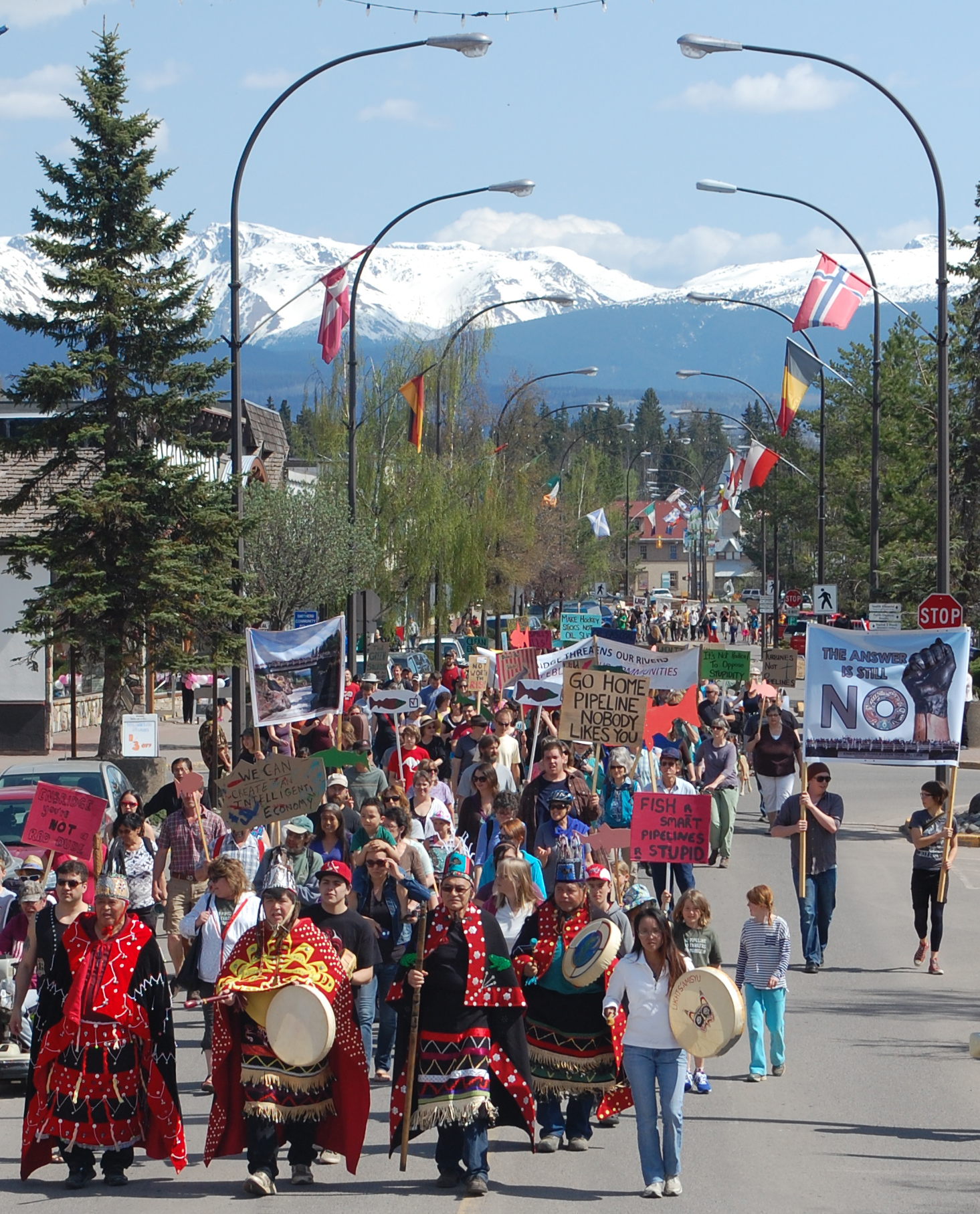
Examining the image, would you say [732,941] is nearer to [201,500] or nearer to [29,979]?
[29,979]

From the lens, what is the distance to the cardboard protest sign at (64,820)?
1152cm

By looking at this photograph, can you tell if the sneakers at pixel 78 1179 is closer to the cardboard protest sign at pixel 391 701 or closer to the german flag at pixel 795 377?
the cardboard protest sign at pixel 391 701

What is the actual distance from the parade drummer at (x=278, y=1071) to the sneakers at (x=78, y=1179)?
64 cm

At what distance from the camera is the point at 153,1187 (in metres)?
8.24

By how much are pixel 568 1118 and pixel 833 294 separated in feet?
75.7

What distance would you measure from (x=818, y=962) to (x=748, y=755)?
11646 millimetres

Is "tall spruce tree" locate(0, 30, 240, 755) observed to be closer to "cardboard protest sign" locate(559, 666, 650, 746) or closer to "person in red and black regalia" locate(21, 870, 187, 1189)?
"cardboard protest sign" locate(559, 666, 650, 746)

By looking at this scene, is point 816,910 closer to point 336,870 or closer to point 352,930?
point 352,930

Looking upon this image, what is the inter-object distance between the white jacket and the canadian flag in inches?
1589

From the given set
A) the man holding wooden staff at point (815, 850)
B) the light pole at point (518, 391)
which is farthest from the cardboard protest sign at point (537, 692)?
the light pole at point (518, 391)

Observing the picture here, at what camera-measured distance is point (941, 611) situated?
69.4 feet

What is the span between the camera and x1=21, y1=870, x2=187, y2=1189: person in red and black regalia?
814 cm

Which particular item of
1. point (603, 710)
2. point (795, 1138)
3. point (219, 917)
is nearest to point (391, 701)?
point (603, 710)

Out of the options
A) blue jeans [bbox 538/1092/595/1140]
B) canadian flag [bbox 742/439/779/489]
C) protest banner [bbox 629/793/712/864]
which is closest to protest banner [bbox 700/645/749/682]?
protest banner [bbox 629/793/712/864]
